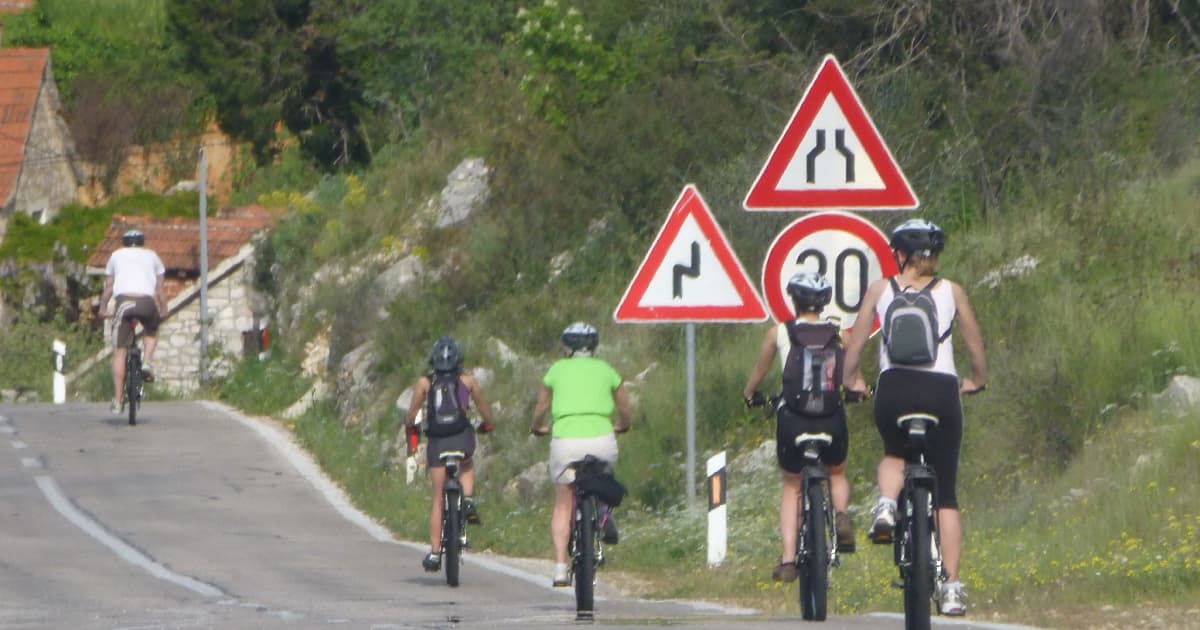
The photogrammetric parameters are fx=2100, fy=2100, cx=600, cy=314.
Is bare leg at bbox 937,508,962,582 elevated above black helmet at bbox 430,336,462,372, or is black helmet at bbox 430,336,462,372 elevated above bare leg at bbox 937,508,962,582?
black helmet at bbox 430,336,462,372

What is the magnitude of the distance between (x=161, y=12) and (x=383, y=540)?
5916cm

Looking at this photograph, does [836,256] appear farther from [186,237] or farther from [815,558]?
[186,237]

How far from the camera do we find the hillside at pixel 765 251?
12.7 meters

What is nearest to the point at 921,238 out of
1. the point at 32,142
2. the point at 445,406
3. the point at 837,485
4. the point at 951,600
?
the point at 951,600

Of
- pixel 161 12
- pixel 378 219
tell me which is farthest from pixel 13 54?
pixel 378 219

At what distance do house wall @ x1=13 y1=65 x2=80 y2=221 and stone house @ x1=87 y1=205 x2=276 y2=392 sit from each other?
12669 mm

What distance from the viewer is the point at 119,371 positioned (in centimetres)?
2239

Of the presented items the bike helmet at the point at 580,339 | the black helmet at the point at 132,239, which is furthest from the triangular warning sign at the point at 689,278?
the black helmet at the point at 132,239

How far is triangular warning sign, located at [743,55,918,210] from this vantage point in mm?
10789

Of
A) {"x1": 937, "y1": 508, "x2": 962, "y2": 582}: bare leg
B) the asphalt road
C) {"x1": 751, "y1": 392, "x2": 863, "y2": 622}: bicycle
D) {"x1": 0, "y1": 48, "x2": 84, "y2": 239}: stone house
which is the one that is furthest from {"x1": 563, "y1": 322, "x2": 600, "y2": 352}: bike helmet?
{"x1": 0, "y1": 48, "x2": 84, "y2": 239}: stone house

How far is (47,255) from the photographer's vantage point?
182 ft

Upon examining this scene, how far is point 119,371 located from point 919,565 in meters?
15.4

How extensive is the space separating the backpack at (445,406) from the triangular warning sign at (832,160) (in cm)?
342

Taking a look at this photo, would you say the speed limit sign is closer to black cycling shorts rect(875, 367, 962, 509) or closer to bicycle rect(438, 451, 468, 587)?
black cycling shorts rect(875, 367, 962, 509)
